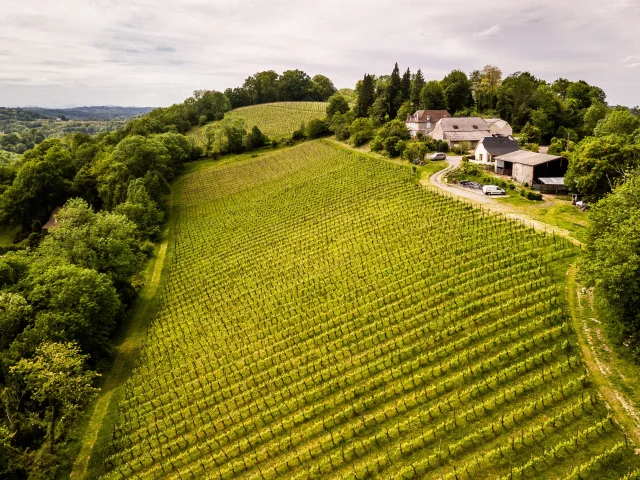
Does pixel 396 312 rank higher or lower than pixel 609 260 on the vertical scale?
lower

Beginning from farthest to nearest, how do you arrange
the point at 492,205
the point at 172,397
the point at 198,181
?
the point at 198,181, the point at 492,205, the point at 172,397

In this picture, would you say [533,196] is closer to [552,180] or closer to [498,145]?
[552,180]

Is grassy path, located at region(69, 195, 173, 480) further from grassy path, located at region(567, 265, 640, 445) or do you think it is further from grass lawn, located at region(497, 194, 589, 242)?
grass lawn, located at region(497, 194, 589, 242)

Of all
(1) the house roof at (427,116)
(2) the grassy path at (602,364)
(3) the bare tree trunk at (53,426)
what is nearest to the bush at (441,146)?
(1) the house roof at (427,116)

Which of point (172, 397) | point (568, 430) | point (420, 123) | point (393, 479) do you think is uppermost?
point (420, 123)

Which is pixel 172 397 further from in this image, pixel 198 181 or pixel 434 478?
pixel 198 181

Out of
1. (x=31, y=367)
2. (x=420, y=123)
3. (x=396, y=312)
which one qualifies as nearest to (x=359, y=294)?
(x=396, y=312)

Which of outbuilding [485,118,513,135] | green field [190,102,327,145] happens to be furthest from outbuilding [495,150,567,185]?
green field [190,102,327,145]
